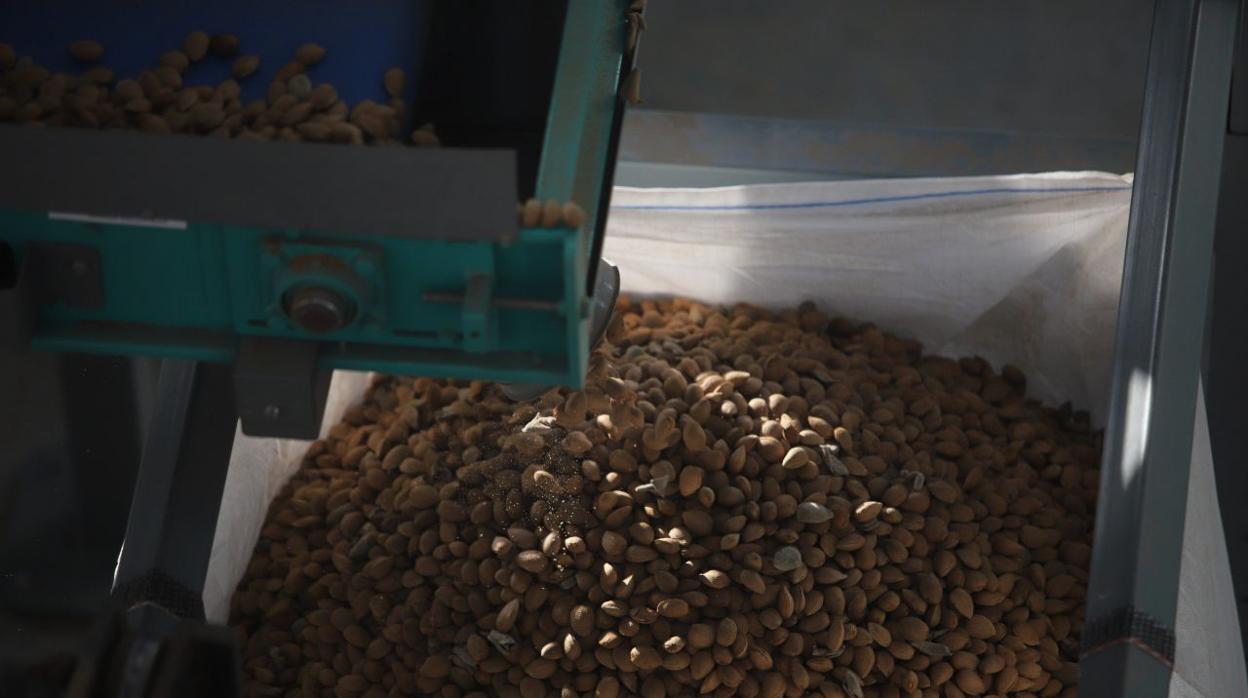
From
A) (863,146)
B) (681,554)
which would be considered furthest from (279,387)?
(863,146)

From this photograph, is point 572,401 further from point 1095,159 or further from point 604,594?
point 1095,159

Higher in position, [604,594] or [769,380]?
[769,380]

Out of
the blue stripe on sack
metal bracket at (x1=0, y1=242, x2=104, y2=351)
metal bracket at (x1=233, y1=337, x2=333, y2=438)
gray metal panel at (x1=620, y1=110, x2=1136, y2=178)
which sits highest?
gray metal panel at (x1=620, y1=110, x2=1136, y2=178)

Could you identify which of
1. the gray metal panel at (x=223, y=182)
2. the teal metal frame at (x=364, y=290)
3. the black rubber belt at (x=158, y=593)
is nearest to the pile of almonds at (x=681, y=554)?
the black rubber belt at (x=158, y=593)

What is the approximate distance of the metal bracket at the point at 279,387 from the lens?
98 cm

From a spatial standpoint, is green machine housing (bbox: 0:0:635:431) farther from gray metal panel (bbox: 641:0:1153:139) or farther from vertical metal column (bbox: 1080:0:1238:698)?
gray metal panel (bbox: 641:0:1153:139)

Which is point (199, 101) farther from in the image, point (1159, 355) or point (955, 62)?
point (955, 62)

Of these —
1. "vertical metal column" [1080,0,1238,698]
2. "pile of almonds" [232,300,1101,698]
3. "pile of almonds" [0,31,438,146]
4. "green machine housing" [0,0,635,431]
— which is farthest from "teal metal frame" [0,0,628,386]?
"vertical metal column" [1080,0,1238,698]

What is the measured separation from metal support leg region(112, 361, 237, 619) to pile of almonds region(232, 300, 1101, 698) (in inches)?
6.2

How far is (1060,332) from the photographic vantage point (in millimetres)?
1730

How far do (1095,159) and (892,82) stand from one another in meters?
0.33

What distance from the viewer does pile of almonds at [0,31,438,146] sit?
1.03m

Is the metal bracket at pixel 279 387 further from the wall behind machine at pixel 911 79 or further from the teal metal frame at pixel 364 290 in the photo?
the wall behind machine at pixel 911 79

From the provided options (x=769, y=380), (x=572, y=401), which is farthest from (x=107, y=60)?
(x=769, y=380)
